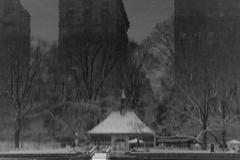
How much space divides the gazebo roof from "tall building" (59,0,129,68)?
57.8ft

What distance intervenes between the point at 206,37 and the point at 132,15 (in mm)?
13389

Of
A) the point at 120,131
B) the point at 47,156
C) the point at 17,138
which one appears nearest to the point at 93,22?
the point at 17,138

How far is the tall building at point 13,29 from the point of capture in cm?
6775

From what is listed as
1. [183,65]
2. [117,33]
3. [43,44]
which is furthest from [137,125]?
[117,33]

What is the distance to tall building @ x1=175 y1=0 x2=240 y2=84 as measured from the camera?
6412 cm

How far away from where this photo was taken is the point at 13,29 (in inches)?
2928

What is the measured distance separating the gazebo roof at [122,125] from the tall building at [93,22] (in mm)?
17623

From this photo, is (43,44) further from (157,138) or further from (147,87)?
(157,138)

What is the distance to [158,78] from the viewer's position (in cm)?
6731

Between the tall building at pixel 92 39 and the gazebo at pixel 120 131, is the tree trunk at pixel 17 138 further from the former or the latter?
the tall building at pixel 92 39

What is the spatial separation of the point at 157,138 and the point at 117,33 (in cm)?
2330

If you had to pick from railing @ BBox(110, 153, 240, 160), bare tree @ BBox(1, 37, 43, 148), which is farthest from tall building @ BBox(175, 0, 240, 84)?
railing @ BBox(110, 153, 240, 160)

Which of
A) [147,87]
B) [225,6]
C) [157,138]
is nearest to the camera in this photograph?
[157,138]

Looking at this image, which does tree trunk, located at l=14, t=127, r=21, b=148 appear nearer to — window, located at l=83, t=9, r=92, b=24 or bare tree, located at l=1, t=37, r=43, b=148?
bare tree, located at l=1, t=37, r=43, b=148
